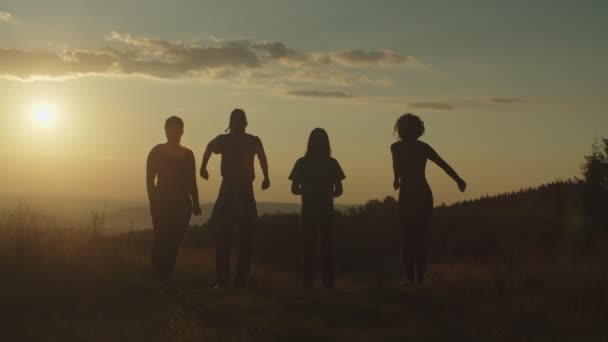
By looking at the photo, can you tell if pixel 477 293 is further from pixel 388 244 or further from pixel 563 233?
pixel 388 244

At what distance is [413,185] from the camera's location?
974 cm

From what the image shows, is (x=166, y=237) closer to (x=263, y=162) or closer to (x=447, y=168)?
(x=263, y=162)

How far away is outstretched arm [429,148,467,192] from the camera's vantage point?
32.1 ft

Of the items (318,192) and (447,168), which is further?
(318,192)

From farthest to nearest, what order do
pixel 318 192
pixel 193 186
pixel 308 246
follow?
1. pixel 308 246
2. pixel 318 192
3. pixel 193 186

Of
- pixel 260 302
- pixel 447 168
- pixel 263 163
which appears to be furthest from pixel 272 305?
pixel 447 168

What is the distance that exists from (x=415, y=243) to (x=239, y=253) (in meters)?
2.39

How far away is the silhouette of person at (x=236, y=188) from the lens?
9680 mm

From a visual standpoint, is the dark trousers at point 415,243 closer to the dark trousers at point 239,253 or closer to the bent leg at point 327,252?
the bent leg at point 327,252

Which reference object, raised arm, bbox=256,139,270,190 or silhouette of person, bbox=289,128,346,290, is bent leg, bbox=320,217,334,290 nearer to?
silhouette of person, bbox=289,128,346,290

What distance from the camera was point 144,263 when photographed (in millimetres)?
11531

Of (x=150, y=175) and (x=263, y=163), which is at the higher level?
(x=263, y=163)

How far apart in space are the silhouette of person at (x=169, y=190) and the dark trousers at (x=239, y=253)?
1.95 ft

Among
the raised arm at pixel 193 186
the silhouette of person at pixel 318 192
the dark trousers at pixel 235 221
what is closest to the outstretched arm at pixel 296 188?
the silhouette of person at pixel 318 192
